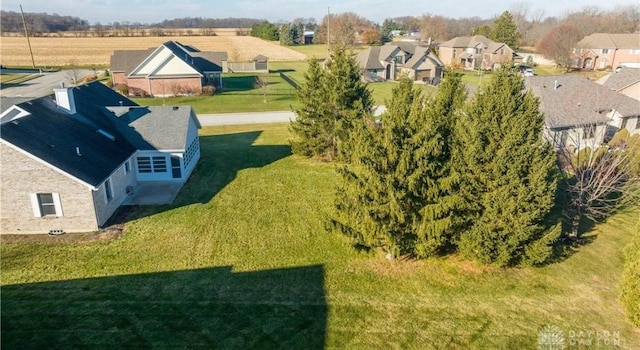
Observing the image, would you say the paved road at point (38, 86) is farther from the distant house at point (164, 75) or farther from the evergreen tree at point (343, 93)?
the evergreen tree at point (343, 93)

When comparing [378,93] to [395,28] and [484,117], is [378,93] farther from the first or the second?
[395,28]

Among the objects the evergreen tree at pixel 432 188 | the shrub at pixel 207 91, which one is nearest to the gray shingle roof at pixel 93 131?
the evergreen tree at pixel 432 188

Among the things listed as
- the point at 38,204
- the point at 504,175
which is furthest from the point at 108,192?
the point at 504,175

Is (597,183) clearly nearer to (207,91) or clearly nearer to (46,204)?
(46,204)

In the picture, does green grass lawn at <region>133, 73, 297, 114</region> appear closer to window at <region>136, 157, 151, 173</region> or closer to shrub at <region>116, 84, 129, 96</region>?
shrub at <region>116, 84, 129, 96</region>

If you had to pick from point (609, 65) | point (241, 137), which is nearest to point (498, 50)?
point (609, 65)

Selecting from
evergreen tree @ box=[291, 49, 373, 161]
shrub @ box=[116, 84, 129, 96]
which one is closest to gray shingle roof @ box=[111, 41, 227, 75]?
shrub @ box=[116, 84, 129, 96]
